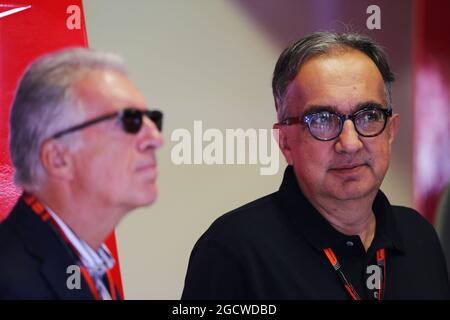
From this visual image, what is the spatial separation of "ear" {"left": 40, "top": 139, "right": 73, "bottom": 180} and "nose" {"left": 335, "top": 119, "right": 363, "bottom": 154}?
84cm

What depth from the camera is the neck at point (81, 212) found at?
177 centimetres

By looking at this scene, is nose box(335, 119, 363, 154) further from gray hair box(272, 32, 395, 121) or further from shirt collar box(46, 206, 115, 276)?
shirt collar box(46, 206, 115, 276)

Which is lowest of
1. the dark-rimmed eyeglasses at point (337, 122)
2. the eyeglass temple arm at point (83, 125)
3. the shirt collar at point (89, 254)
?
the shirt collar at point (89, 254)

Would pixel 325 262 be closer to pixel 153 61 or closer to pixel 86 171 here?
pixel 86 171

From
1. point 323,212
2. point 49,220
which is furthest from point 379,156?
point 49,220

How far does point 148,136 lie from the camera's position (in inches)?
72.6

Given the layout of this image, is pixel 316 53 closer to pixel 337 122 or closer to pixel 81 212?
pixel 337 122

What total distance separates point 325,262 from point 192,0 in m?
1.07

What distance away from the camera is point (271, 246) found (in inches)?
74.4

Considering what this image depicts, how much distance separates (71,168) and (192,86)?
0.62 metres

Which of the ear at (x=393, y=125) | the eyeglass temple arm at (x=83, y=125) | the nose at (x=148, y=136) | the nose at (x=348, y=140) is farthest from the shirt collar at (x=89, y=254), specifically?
the ear at (x=393, y=125)

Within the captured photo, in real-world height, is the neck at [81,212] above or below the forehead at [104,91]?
below

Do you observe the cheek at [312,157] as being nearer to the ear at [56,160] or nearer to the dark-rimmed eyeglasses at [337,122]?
the dark-rimmed eyeglasses at [337,122]
